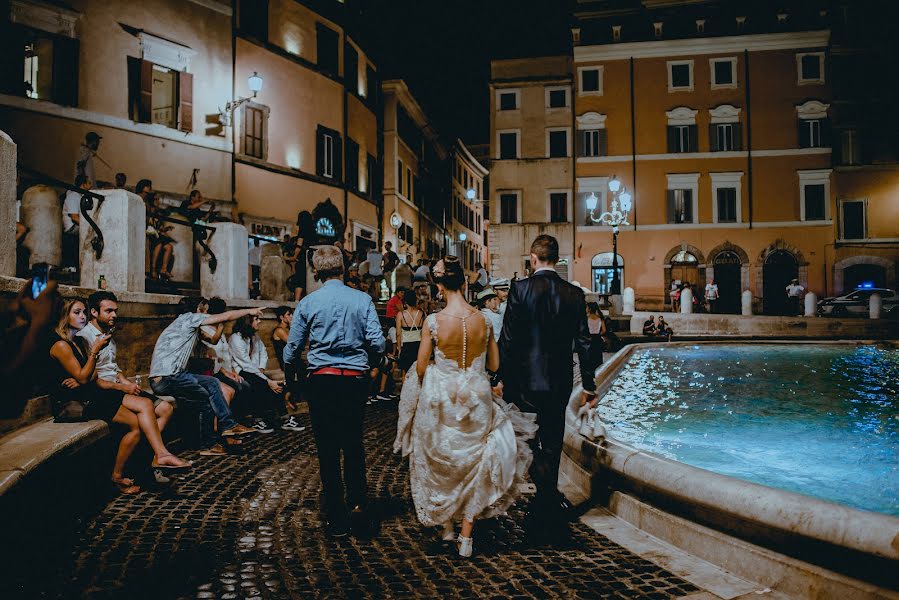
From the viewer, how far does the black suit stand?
4.24m

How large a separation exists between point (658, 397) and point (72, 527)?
832 cm

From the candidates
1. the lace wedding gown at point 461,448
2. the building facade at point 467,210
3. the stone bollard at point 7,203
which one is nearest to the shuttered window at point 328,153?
the stone bollard at point 7,203

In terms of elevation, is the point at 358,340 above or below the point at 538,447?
above

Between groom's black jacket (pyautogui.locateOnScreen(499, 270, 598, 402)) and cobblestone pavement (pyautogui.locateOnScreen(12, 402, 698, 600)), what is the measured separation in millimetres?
1037

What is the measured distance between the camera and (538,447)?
14.1 feet

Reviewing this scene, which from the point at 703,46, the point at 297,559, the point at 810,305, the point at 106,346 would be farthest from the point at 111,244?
the point at 703,46

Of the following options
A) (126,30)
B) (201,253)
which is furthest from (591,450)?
(126,30)

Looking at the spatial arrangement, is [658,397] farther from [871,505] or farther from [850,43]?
[850,43]

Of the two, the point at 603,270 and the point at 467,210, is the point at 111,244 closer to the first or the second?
the point at 603,270

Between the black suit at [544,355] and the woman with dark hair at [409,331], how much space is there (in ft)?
16.9

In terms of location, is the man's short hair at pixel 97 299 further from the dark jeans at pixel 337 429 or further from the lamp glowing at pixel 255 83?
the lamp glowing at pixel 255 83

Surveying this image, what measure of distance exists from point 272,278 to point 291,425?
16.5 feet

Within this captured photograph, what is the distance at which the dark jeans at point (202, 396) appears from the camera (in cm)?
632

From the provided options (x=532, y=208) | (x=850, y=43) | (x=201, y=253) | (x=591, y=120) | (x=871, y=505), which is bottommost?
(x=871, y=505)
